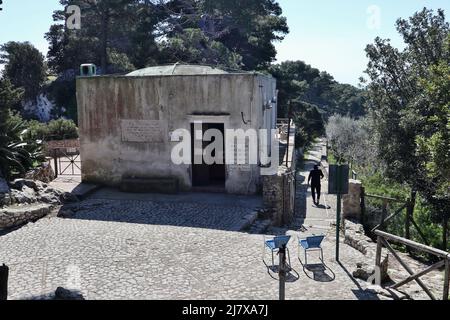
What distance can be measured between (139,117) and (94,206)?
10.9ft

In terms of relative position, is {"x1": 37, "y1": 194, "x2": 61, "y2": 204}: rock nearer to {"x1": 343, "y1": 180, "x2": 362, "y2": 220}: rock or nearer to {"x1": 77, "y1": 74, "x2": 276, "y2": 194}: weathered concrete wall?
{"x1": 77, "y1": 74, "x2": 276, "y2": 194}: weathered concrete wall

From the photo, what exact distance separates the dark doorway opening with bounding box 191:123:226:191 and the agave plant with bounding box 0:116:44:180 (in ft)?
17.9

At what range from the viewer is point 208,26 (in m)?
35.9

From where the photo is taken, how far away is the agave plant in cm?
1345

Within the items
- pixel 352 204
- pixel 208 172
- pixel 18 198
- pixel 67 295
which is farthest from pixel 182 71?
pixel 67 295

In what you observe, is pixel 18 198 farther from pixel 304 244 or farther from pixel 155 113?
pixel 304 244

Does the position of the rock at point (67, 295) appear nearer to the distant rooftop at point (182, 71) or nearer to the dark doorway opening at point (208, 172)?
the dark doorway opening at point (208, 172)

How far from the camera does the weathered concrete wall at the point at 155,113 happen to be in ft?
46.0

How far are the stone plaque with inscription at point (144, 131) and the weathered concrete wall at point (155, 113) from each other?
93 mm

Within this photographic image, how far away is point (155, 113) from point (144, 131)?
71cm

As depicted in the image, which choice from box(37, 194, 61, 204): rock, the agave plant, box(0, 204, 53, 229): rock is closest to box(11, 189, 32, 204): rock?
box(0, 204, 53, 229): rock

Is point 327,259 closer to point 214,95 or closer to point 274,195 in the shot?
point 274,195
